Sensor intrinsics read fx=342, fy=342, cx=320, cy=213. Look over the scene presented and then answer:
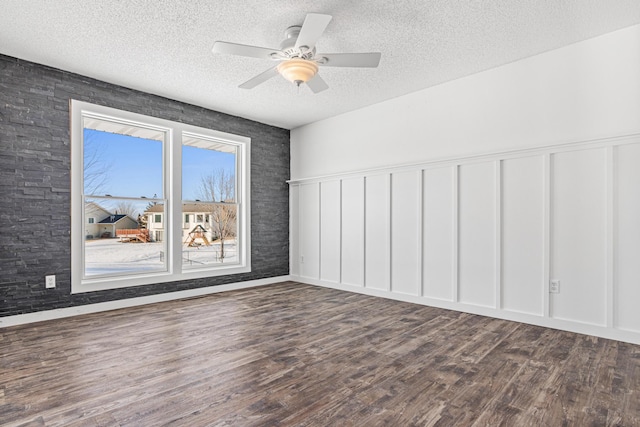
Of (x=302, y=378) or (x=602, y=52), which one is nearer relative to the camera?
(x=302, y=378)

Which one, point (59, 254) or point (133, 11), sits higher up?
point (133, 11)

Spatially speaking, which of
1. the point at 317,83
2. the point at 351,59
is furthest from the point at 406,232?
the point at 351,59

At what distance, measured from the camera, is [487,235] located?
3.84 m

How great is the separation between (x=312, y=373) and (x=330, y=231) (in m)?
3.37

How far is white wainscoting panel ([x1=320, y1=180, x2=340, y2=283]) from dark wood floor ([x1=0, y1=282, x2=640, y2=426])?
5.91 ft

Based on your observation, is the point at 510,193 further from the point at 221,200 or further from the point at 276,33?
the point at 221,200

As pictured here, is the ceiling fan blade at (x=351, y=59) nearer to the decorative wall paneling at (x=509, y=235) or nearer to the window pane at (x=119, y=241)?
the decorative wall paneling at (x=509, y=235)

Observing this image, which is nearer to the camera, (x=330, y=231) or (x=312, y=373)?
(x=312, y=373)

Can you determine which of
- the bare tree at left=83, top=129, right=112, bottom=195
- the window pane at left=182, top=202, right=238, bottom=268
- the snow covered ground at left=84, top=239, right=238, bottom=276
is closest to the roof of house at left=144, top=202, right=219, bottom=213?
the window pane at left=182, top=202, right=238, bottom=268

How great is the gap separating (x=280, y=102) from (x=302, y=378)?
148 inches

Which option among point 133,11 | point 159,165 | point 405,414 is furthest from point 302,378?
point 159,165

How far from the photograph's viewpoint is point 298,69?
293 centimetres

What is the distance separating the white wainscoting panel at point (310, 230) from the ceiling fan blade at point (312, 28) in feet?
10.7

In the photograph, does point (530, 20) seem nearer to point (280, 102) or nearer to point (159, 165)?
point (280, 102)
